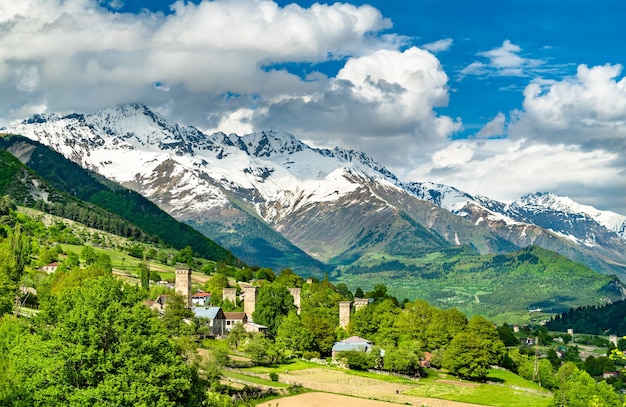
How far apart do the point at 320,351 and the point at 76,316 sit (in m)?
95.5

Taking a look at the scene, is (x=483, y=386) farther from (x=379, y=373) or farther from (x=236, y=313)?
(x=236, y=313)

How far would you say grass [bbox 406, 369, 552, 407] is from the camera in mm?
115750

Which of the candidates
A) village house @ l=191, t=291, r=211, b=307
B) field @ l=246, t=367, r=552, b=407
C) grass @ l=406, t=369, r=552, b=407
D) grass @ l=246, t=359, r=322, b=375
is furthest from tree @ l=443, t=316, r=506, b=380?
village house @ l=191, t=291, r=211, b=307

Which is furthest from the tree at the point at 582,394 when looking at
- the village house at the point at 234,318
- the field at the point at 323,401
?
the village house at the point at 234,318

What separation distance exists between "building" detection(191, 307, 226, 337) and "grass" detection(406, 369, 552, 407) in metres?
41.6

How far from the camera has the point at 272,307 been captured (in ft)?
514

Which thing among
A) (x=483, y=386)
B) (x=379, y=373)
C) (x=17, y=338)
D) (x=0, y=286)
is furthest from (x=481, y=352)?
(x=17, y=338)

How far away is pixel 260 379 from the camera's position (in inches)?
4402

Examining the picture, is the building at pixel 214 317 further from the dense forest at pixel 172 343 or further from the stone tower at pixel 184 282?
the stone tower at pixel 184 282

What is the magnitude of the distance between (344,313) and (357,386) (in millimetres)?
51262

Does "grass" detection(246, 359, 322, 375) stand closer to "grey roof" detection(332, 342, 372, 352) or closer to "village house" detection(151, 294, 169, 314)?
"grey roof" detection(332, 342, 372, 352)

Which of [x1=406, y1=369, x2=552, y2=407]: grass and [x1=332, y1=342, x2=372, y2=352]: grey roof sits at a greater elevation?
[x1=332, y1=342, x2=372, y2=352]: grey roof

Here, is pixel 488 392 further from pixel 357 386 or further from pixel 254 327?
pixel 254 327

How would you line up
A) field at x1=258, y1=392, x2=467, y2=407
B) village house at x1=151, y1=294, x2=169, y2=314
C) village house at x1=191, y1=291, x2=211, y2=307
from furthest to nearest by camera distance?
village house at x1=191, y1=291, x2=211, y2=307
village house at x1=151, y1=294, x2=169, y2=314
field at x1=258, y1=392, x2=467, y2=407
